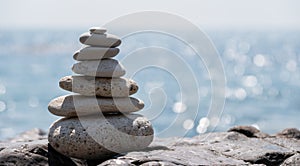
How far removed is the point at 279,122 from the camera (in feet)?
76.2

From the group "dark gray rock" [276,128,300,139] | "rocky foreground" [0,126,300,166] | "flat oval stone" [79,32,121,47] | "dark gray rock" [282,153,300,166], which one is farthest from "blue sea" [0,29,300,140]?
"dark gray rock" [282,153,300,166]

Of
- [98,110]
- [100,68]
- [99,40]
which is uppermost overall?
[99,40]

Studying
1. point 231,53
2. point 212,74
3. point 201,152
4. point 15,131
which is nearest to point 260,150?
point 201,152

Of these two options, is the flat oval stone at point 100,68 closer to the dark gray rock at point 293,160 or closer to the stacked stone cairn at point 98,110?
the stacked stone cairn at point 98,110

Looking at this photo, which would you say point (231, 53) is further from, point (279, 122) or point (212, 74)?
point (279, 122)

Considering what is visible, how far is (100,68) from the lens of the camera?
25.3 feet

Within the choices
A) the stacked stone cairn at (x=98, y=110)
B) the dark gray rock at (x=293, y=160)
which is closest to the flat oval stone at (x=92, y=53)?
the stacked stone cairn at (x=98, y=110)

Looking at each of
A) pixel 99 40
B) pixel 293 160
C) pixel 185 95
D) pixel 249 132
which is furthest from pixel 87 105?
pixel 185 95

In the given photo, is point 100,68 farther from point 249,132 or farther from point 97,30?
point 249,132

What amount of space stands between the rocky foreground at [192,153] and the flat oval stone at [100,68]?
1070 millimetres

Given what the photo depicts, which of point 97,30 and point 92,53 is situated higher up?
point 97,30

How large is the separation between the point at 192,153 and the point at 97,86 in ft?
5.01

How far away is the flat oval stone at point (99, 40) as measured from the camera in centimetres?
778

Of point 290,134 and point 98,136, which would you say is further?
point 290,134
